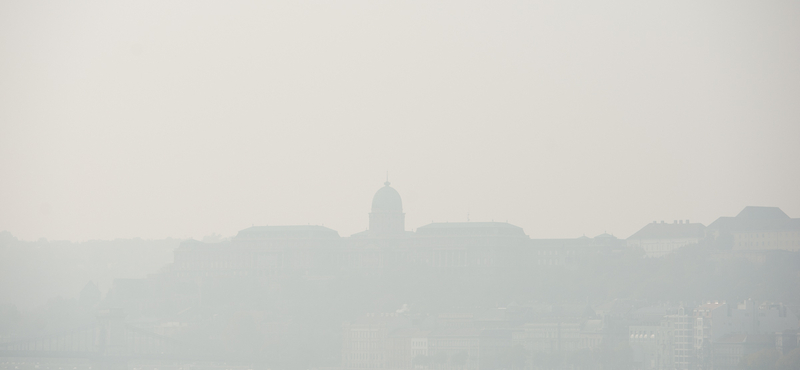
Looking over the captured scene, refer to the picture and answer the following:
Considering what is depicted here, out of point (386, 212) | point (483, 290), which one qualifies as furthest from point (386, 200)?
point (483, 290)

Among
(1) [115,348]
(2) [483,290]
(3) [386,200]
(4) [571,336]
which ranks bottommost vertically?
(1) [115,348]

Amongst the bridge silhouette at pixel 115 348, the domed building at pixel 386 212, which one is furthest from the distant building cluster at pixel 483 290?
the bridge silhouette at pixel 115 348

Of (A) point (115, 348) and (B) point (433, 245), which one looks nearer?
(A) point (115, 348)

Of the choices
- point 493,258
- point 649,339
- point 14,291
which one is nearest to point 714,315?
point 649,339

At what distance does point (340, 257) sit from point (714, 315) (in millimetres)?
53988

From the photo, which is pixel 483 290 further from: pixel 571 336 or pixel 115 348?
pixel 115 348

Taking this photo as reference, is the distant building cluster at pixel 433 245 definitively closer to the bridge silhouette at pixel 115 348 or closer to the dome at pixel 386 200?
the dome at pixel 386 200

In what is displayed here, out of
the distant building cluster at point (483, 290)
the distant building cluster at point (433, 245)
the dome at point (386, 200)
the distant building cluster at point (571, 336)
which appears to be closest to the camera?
the distant building cluster at point (571, 336)

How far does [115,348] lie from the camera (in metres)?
117

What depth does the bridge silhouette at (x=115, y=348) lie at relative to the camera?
357ft

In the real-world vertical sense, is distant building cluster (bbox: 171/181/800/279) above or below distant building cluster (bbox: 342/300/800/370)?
above

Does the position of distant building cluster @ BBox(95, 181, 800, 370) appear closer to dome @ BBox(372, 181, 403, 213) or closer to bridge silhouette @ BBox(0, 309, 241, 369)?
dome @ BBox(372, 181, 403, 213)

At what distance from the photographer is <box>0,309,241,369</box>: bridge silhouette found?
10894 cm

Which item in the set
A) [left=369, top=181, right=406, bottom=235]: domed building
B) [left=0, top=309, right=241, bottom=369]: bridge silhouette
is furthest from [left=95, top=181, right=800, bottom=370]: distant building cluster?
[left=0, top=309, right=241, bottom=369]: bridge silhouette
